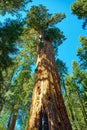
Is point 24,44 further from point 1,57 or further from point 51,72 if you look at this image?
point 51,72

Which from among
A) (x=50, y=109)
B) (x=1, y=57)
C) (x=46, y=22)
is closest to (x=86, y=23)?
(x=46, y=22)

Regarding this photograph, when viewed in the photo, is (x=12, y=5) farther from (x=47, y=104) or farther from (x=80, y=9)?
(x=47, y=104)

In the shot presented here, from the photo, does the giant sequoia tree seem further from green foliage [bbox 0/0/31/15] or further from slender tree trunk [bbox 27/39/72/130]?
green foliage [bbox 0/0/31/15]

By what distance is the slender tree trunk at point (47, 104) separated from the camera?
663cm

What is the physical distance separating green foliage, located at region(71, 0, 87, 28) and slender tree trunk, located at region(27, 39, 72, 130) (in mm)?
8457

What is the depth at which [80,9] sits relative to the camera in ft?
57.4

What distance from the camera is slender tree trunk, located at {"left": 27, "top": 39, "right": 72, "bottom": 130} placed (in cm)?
663

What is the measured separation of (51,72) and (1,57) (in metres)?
3.32

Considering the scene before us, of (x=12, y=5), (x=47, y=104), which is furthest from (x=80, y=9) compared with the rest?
(x=47, y=104)

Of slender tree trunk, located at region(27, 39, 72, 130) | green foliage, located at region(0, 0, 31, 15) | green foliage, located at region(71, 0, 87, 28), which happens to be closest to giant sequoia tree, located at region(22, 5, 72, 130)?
slender tree trunk, located at region(27, 39, 72, 130)

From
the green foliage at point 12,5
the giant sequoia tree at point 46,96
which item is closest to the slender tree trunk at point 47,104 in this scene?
the giant sequoia tree at point 46,96

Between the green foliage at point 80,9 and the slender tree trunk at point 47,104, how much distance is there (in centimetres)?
846

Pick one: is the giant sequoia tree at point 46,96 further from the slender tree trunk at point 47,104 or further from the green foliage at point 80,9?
the green foliage at point 80,9

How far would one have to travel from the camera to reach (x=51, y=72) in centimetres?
942
